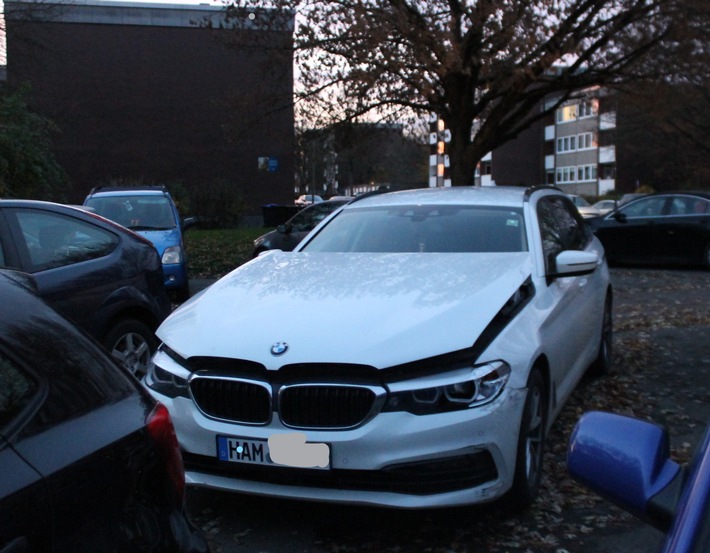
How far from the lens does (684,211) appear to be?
16.3 m

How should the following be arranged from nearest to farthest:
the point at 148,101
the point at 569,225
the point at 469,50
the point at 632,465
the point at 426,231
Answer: the point at 632,465, the point at 426,231, the point at 569,225, the point at 469,50, the point at 148,101

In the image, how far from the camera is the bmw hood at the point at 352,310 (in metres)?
3.92

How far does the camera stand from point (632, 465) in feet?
6.02

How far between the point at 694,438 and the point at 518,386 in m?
2.16

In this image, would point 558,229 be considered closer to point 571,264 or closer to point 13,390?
point 571,264

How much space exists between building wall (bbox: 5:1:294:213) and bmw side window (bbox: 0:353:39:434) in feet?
112

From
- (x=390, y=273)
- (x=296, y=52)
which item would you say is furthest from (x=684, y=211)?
(x=390, y=273)

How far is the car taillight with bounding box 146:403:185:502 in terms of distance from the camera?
2.36m

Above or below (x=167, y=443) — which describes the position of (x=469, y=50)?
above

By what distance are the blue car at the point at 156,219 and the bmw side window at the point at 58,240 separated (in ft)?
18.4

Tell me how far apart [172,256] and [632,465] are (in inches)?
419

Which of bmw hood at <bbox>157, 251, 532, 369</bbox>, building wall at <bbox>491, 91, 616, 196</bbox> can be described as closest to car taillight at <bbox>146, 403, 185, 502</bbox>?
bmw hood at <bbox>157, 251, 532, 369</bbox>

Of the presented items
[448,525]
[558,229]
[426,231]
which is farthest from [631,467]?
[558,229]

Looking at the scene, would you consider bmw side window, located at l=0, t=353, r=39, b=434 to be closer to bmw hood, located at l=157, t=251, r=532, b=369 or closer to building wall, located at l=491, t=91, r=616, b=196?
bmw hood, located at l=157, t=251, r=532, b=369
